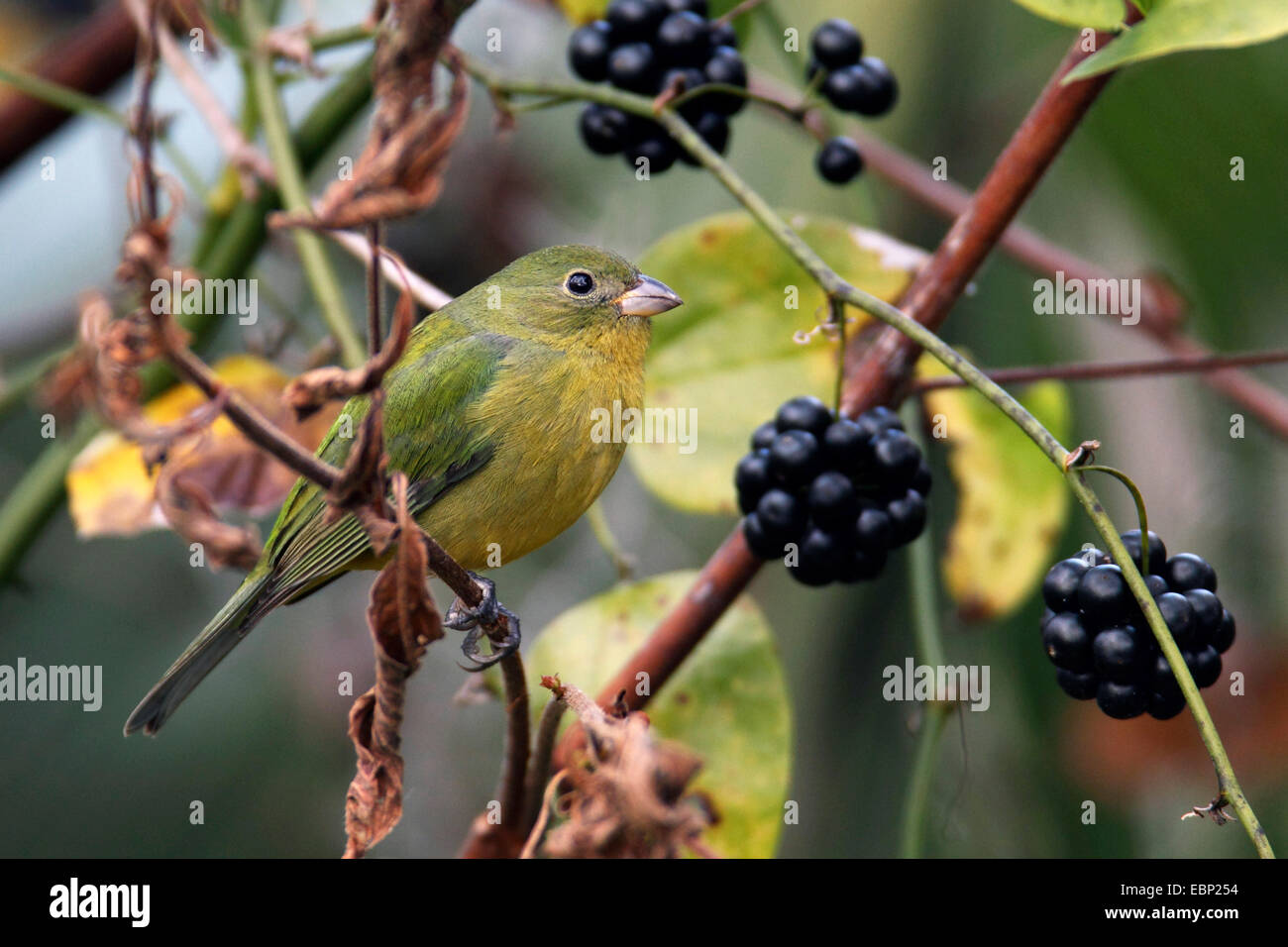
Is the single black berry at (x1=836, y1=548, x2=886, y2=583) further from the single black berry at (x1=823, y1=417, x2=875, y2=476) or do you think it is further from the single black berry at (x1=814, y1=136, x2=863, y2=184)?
the single black berry at (x1=814, y1=136, x2=863, y2=184)

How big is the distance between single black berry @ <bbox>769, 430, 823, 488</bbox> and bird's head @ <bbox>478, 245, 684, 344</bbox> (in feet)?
2.21

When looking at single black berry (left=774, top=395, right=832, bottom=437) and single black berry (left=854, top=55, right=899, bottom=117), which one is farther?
single black berry (left=854, top=55, right=899, bottom=117)

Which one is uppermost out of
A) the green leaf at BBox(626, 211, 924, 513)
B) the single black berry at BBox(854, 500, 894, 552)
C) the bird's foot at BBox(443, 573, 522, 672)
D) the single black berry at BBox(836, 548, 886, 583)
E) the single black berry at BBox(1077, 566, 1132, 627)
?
the green leaf at BBox(626, 211, 924, 513)

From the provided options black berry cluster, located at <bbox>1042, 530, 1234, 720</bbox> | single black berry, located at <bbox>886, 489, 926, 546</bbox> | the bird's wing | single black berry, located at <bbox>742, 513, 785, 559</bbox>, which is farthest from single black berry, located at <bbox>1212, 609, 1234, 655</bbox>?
the bird's wing

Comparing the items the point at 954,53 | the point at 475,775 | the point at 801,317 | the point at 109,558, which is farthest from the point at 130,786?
the point at 954,53

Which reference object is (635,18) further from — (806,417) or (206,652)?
(206,652)

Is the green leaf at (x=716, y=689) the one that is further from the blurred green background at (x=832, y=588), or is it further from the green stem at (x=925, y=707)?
the blurred green background at (x=832, y=588)

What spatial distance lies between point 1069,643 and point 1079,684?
0.21ft

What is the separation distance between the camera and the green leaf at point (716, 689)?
7.24 feet

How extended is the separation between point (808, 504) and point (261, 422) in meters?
0.99

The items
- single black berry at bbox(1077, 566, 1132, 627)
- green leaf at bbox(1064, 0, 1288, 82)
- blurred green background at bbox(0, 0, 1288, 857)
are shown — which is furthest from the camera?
blurred green background at bbox(0, 0, 1288, 857)

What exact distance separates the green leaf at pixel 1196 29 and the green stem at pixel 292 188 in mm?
1251

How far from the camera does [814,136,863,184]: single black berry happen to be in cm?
220

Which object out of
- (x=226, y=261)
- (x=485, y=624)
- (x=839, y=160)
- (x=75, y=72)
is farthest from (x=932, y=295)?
(x=75, y=72)
